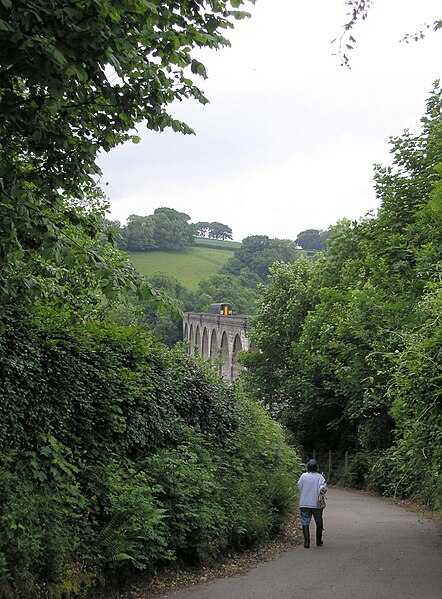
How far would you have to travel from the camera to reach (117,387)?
9.29m

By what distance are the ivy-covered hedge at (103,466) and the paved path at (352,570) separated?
30.9 inches

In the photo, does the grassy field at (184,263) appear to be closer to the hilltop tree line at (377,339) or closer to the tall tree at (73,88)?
the hilltop tree line at (377,339)

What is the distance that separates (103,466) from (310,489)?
4120 mm

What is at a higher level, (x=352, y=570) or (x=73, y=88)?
(x=73, y=88)

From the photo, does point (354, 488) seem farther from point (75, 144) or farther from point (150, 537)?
point (75, 144)

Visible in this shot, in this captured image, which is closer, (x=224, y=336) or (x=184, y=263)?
(x=224, y=336)

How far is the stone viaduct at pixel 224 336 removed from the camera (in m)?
62.1

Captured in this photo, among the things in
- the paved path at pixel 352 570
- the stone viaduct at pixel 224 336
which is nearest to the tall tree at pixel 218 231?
the stone viaduct at pixel 224 336

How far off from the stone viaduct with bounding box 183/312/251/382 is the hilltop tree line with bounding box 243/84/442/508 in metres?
18.6

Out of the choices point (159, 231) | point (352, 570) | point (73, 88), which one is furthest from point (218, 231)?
point (73, 88)

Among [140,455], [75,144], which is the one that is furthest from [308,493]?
[75,144]

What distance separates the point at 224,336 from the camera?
68.7 m

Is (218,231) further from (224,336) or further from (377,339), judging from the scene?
(377,339)

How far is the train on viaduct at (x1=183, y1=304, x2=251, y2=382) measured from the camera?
62125 mm
